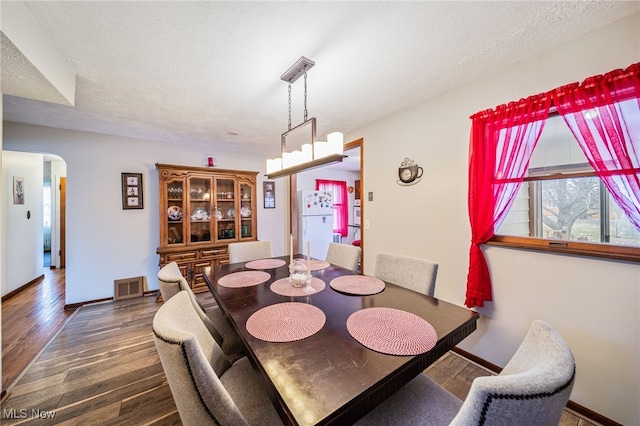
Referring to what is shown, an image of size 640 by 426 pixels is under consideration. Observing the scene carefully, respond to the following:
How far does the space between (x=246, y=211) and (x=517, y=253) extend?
11.9 ft

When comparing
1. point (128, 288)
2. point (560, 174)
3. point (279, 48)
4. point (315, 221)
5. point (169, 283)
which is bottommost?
point (128, 288)

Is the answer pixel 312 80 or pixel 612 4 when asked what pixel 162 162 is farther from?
pixel 612 4

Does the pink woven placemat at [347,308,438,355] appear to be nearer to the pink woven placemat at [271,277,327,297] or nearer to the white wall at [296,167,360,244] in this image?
the pink woven placemat at [271,277,327,297]

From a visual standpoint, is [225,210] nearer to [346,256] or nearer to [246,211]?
[246,211]

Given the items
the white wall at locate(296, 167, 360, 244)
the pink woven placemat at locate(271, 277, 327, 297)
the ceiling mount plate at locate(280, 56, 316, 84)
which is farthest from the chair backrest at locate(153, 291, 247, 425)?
the white wall at locate(296, 167, 360, 244)

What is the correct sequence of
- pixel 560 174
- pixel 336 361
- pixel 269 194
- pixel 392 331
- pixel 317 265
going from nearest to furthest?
pixel 336 361 < pixel 392 331 < pixel 560 174 < pixel 317 265 < pixel 269 194

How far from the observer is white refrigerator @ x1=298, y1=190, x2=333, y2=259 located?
183 inches

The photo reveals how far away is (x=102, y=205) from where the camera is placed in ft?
10.2

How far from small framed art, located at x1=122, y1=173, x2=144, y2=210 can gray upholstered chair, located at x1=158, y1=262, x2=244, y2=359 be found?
2.36 m

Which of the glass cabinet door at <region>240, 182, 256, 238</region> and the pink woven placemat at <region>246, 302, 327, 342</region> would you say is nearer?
the pink woven placemat at <region>246, 302, 327, 342</region>

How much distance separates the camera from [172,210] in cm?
339

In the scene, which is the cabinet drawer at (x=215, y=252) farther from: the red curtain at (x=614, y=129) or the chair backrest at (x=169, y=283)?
the red curtain at (x=614, y=129)

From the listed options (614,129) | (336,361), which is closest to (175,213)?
(336,361)

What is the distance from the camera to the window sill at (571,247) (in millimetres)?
1267
